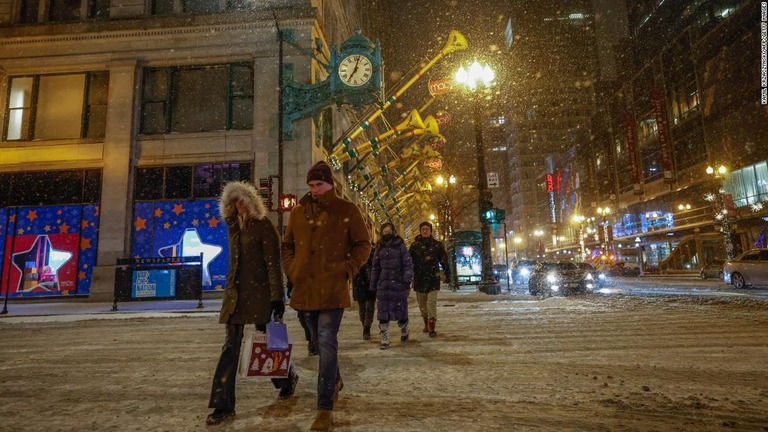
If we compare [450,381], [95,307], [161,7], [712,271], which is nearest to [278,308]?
[450,381]

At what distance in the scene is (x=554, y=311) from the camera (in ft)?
37.4

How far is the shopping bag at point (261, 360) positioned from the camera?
3.69 m

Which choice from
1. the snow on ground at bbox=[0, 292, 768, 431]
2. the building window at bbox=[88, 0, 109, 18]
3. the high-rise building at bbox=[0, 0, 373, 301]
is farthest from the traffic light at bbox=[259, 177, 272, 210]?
the building window at bbox=[88, 0, 109, 18]

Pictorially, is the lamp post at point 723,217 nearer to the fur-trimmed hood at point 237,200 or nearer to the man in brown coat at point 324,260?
the man in brown coat at point 324,260

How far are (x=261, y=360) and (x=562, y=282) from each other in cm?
1668

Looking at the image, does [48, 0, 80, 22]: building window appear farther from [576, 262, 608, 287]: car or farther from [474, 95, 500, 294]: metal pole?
[576, 262, 608, 287]: car

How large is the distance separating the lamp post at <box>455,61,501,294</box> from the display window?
53.7 feet

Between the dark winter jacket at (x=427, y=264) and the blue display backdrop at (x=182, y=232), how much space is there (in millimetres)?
12586

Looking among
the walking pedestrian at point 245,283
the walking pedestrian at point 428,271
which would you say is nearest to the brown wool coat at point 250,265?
the walking pedestrian at point 245,283

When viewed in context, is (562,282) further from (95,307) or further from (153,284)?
(95,307)

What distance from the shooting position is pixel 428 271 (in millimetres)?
8062

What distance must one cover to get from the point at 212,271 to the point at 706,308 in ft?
55.3

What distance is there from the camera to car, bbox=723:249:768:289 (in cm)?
1850

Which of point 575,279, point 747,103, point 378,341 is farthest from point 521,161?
point 378,341
